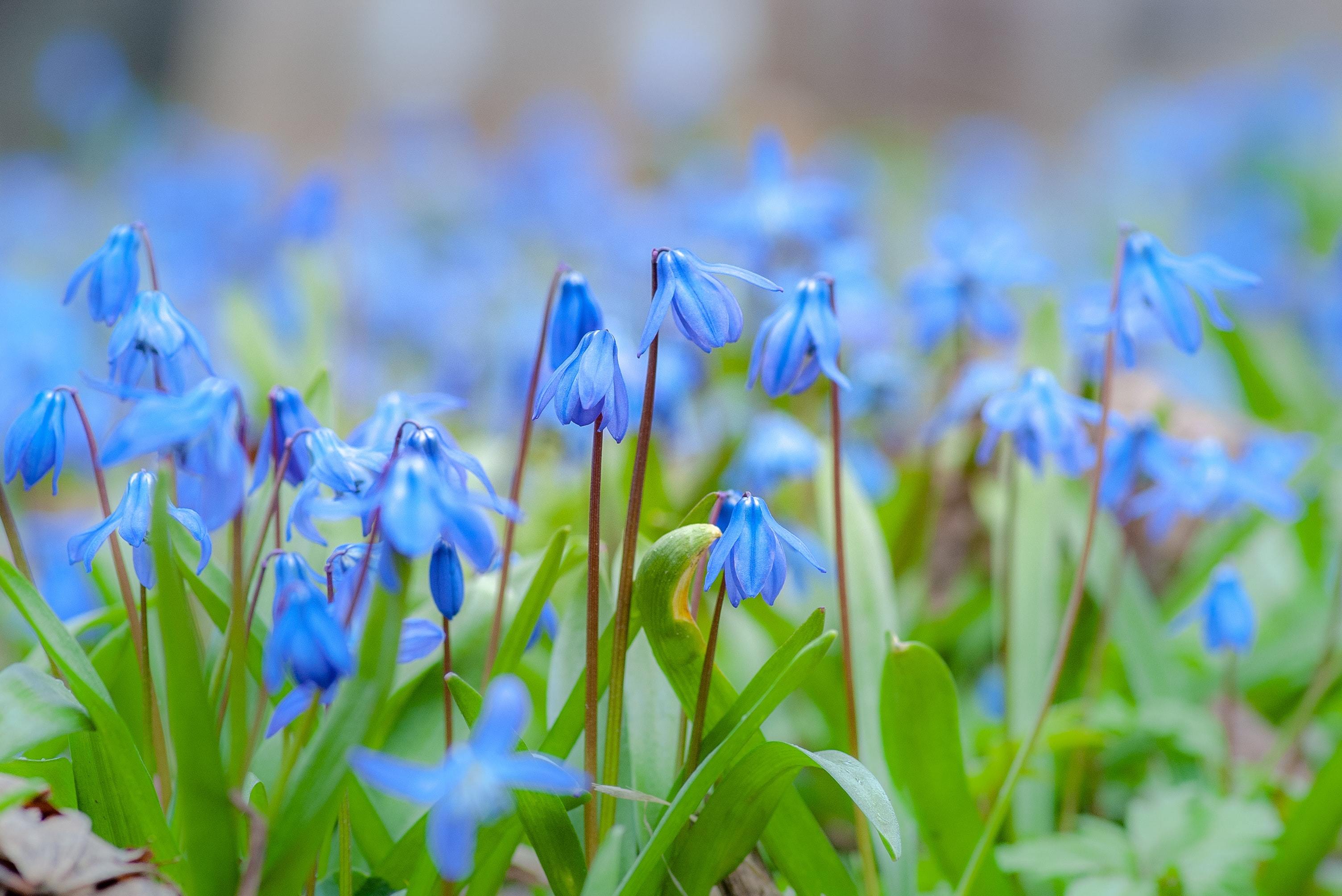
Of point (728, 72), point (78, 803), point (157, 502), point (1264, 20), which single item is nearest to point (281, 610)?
point (157, 502)

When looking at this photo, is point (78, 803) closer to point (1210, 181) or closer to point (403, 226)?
point (403, 226)

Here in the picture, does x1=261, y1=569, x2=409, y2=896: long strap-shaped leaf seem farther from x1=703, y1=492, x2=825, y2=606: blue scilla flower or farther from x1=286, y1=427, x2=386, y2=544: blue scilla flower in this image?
x1=703, y1=492, x2=825, y2=606: blue scilla flower

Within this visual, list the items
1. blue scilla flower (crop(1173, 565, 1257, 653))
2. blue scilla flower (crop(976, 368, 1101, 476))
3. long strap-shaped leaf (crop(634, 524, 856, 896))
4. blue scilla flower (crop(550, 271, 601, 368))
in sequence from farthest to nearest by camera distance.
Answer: blue scilla flower (crop(1173, 565, 1257, 653)) → blue scilla flower (crop(976, 368, 1101, 476)) → blue scilla flower (crop(550, 271, 601, 368)) → long strap-shaped leaf (crop(634, 524, 856, 896))

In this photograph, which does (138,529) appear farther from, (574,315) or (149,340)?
(574,315)

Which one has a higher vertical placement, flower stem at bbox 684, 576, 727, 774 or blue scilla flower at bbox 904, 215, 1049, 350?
blue scilla flower at bbox 904, 215, 1049, 350

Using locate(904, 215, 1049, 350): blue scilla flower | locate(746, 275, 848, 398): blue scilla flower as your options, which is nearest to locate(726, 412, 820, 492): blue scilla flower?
locate(904, 215, 1049, 350): blue scilla flower

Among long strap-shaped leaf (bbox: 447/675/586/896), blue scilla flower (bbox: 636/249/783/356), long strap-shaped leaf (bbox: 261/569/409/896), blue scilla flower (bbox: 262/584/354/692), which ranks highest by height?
blue scilla flower (bbox: 636/249/783/356)
